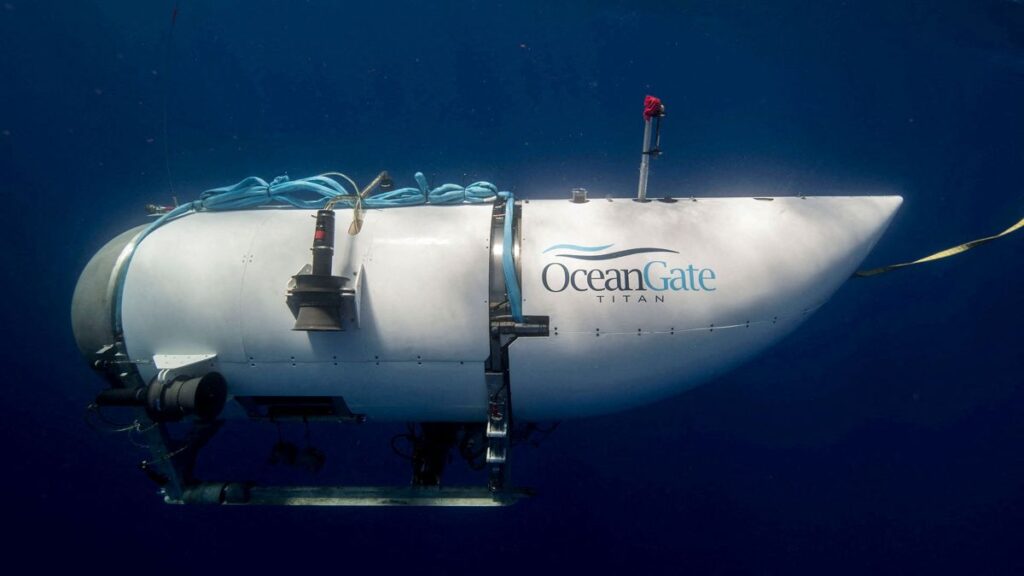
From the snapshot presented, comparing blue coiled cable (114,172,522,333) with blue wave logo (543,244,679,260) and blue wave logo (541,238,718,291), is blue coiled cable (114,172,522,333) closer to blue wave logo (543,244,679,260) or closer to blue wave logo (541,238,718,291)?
blue wave logo (543,244,679,260)

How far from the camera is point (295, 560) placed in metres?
5.38

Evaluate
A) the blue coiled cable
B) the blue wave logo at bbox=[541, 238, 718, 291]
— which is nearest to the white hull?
the blue wave logo at bbox=[541, 238, 718, 291]

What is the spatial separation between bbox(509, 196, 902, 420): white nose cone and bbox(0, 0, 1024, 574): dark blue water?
7.36ft

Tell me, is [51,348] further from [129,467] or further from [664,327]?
[664,327]

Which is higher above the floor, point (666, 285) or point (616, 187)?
point (616, 187)

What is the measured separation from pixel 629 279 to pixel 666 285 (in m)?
0.19

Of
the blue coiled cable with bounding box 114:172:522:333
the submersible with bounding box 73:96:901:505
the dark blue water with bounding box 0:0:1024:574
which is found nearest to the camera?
the submersible with bounding box 73:96:901:505

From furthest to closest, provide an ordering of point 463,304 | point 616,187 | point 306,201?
1. point 616,187
2. point 306,201
3. point 463,304

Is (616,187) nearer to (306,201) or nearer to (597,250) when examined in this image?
(597,250)

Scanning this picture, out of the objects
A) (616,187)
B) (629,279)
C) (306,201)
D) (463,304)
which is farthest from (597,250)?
(616,187)

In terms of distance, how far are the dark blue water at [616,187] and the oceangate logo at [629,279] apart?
8.04 ft

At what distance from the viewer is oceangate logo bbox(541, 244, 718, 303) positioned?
2.02 m

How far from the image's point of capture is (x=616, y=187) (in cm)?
428

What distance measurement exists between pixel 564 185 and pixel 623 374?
268 cm
